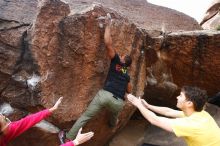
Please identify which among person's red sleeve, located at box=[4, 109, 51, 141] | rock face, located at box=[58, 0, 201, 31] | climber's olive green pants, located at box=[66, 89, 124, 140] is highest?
rock face, located at box=[58, 0, 201, 31]

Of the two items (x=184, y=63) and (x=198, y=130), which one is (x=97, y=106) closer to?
(x=198, y=130)

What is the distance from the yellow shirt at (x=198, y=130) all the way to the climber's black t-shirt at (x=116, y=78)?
2.28 metres

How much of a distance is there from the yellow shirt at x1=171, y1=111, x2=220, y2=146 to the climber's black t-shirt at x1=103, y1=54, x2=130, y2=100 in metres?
2.28

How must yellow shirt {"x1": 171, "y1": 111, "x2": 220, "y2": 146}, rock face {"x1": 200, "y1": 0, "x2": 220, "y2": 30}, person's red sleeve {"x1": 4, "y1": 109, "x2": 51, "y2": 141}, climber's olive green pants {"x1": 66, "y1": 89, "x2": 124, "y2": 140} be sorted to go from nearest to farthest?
yellow shirt {"x1": 171, "y1": 111, "x2": 220, "y2": 146} → person's red sleeve {"x1": 4, "y1": 109, "x2": 51, "y2": 141} → climber's olive green pants {"x1": 66, "y1": 89, "x2": 124, "y2": 140} → rock face {"x1": 200, "y1": 0, "x2": 220, "y2": 30}

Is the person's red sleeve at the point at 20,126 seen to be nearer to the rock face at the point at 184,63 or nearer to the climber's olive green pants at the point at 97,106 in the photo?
the climber's olive green pants at the point at 97,106

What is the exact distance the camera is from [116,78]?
6.77 m

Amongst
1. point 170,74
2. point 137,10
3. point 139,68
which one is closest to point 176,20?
point 137,10

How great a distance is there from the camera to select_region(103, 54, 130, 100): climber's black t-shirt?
22.2 ft

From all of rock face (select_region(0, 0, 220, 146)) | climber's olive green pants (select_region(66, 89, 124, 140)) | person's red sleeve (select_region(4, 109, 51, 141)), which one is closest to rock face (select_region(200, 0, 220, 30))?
rock face (select_region(0, 0, 220, 146))

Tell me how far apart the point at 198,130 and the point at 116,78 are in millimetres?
2570

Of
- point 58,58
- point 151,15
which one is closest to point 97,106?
point 58,58

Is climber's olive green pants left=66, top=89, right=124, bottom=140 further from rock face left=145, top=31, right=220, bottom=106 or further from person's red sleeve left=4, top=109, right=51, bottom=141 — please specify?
rock face left=145, top=31, right=220, bottom=106

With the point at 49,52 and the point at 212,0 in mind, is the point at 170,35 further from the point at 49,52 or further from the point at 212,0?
the point at 212,0

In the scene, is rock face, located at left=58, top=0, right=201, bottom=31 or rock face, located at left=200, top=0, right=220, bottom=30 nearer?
rock face, located at left=58, top=0, right=201, bottom=31
